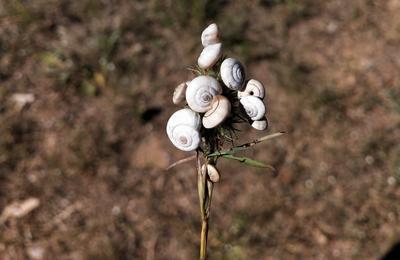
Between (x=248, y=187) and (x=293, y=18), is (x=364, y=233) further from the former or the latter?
(x=293, y=18)

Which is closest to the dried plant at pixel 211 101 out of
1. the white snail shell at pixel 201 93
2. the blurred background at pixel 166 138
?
the white snail shell at pixel 201 93

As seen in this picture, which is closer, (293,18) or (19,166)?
(19,166)

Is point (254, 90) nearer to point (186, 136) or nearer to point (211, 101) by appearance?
point (211, 101)

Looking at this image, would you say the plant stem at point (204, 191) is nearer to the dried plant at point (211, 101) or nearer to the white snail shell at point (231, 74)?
the dried plant at point (211, 101)

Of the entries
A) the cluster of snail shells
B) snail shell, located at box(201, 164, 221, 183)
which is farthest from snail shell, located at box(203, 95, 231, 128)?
snail shell, located at box(201, 164, 221, 183)

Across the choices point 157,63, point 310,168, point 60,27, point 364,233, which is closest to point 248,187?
point 310,168

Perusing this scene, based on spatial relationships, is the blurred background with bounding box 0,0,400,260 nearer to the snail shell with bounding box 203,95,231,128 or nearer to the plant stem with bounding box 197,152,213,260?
the plant stem with bounding box 197,152,213,260

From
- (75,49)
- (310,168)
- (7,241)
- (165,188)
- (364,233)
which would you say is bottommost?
(364,233)
